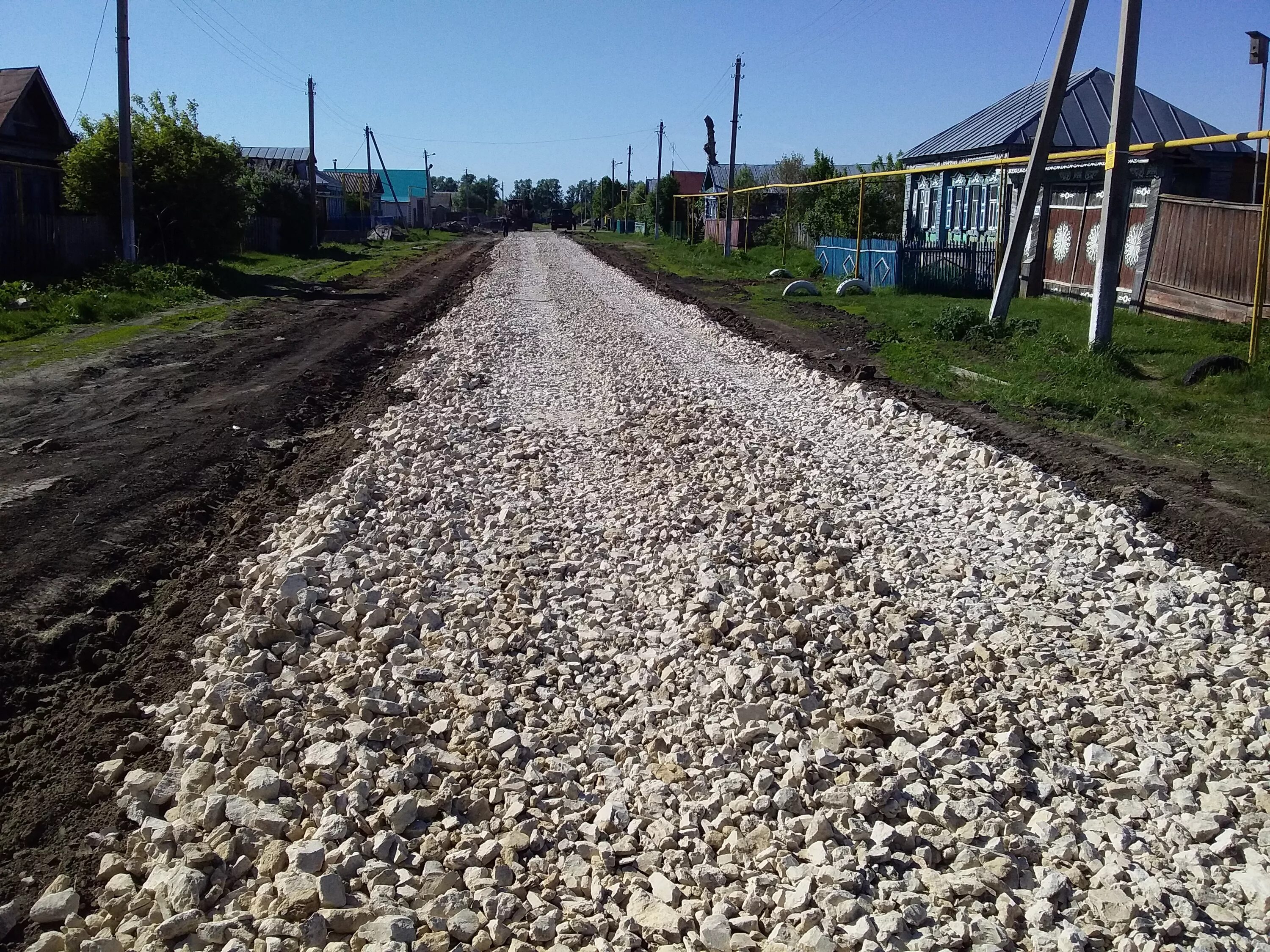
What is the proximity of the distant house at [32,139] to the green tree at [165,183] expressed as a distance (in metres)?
1.01

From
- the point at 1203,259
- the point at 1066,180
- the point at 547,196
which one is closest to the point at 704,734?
the point at 1203,259

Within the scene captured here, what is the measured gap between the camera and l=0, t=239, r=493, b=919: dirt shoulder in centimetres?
454

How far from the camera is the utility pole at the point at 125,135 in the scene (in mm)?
22297

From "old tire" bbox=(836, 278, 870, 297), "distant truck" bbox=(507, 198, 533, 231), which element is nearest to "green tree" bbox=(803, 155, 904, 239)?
"old tire" bbox=(836, 278, 870, 297)

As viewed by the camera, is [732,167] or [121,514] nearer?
[121,514]

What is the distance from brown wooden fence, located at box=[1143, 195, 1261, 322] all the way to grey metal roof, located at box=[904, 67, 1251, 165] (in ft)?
42.6

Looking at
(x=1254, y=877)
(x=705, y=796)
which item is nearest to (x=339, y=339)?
(x=705, y=796)

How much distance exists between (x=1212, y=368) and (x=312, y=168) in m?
36.3

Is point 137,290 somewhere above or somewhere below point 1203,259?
below

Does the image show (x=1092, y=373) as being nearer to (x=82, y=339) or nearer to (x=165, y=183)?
(x=82, y=339)

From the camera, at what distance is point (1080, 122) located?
1214 inches

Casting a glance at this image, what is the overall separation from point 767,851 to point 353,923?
1.49m

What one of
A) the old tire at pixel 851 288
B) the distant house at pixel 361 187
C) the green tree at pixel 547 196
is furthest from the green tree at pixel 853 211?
the green tree at pixel 547 196

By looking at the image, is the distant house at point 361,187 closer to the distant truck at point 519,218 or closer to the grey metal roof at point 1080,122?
the distant truck at point 519,218
